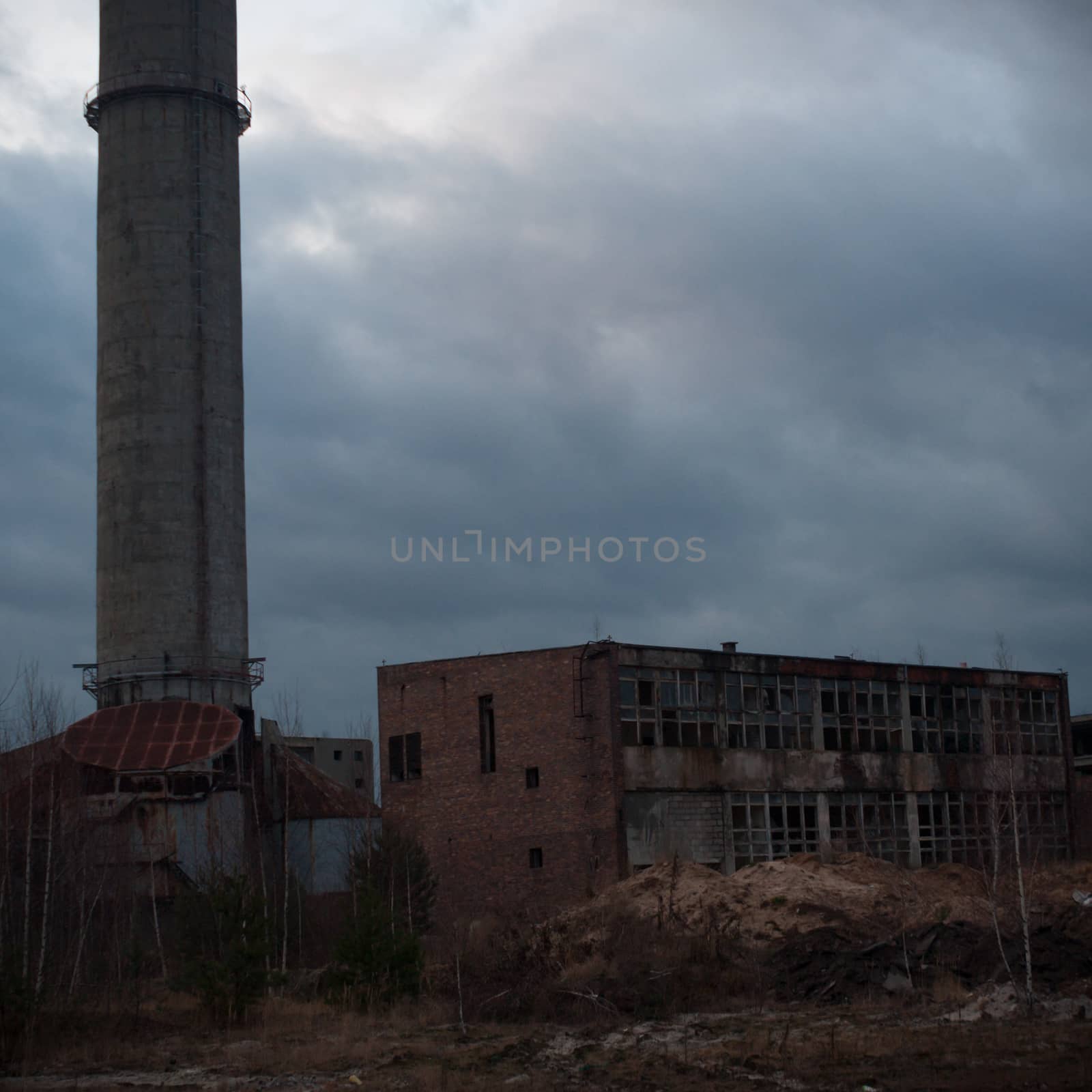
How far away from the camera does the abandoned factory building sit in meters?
46.6

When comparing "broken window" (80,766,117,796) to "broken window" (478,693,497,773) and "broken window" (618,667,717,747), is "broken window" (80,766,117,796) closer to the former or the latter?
"broken window" (478,693,497,773)

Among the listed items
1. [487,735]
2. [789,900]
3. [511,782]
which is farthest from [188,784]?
[789,900]

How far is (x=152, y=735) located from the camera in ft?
165

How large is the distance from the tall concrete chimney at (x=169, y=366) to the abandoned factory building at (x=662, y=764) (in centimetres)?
829

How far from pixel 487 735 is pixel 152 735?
11190 millimetres

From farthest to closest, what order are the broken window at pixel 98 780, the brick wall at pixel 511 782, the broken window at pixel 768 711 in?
the broken window at pixel 768 711, the broken window at pixel 98 780, the brick wall at pixel 511 782

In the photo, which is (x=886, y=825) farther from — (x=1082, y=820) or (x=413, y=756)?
(x=413, y=756)

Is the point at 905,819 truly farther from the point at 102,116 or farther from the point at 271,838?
the point at 102,116

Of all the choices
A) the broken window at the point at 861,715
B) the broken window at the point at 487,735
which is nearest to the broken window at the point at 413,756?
the broken window at the point at 487,735

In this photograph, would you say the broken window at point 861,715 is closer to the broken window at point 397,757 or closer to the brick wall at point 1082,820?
the brick wall at point 1082,820

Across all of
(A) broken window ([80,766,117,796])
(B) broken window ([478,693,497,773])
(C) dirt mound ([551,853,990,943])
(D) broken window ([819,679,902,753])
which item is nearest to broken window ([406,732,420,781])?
(B) broken window ([478,693,497,773])

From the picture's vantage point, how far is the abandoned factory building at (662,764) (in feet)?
153

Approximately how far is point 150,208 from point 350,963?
3697 cm

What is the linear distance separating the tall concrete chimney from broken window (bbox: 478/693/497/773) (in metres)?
11.3
